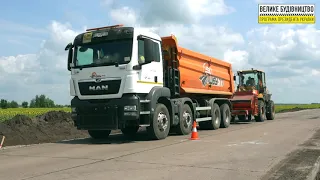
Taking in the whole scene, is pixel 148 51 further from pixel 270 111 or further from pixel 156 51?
pixel 270 111

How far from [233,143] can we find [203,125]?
6.21 meters

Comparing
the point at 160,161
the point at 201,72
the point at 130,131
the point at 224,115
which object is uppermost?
the point at 201,72

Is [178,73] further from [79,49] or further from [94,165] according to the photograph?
[94,165]

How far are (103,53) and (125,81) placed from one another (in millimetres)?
1273

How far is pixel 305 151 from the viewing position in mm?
9703

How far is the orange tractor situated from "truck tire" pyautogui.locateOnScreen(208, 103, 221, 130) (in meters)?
3.75

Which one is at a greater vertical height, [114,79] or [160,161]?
[114,79]

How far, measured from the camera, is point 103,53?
1174 cm

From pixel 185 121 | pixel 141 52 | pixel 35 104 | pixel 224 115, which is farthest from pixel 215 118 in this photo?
pixel 35 104

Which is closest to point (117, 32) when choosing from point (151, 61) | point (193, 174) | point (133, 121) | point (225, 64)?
point (151, 61)

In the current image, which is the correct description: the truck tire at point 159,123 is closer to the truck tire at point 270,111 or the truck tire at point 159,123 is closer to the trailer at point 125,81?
the trailer at point 125,81

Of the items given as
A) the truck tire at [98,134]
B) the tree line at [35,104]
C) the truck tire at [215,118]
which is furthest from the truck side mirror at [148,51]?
the tree line at [35,104]

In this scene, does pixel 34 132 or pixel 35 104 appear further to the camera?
pixel 35 104

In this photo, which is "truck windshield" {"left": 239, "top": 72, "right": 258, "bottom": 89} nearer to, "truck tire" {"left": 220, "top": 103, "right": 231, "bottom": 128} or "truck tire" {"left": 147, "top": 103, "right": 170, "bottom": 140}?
"truck tire" {"left": 220, "top": 103, "right": 231, "bottom": 128}
